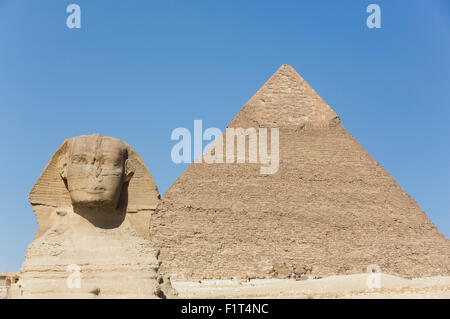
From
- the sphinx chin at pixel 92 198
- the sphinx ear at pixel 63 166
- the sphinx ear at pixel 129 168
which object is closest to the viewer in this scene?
the sphinx chin at pixel 92 198

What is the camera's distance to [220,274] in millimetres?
80875

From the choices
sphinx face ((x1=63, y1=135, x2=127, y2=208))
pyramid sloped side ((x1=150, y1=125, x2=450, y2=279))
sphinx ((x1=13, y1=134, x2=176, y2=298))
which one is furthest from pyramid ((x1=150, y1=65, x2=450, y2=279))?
sphinx face ((x1=63, y1=135, x2=127, y2=208))

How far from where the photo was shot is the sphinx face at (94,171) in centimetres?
854

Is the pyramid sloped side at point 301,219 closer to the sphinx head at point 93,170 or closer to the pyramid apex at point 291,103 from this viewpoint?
the pyramid apex at point 291,103

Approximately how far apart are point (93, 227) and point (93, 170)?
469 mm

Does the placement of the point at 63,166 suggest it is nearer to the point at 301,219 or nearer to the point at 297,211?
the point at 301,219

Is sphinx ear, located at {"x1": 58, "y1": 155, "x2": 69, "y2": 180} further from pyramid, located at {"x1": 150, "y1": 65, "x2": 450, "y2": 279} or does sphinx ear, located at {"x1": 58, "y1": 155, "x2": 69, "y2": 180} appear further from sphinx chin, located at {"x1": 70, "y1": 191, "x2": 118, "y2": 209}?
pyramid, located at {"x1": 150, "y1": 65, "x2": 450, "y2": 279}

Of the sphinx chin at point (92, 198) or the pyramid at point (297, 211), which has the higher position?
the pyramid at point (297, 211)

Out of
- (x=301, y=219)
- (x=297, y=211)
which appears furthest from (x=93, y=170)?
(x=297, y=211)

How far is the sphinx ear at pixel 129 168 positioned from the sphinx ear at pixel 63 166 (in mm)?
481

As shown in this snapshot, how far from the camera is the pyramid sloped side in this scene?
278 feet

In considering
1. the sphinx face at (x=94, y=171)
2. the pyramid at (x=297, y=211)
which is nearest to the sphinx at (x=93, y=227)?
the sphinx face at (x=94, y=171)

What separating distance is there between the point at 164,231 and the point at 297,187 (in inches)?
537
